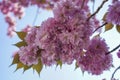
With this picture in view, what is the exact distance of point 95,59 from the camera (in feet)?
8.82

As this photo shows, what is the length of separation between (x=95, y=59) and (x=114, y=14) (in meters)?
0.47

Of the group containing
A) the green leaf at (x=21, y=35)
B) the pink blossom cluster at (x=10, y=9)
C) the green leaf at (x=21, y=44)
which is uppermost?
the pink blossom cluster at (x=10, y=9)

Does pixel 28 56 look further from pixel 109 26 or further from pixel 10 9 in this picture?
pixel 10 9

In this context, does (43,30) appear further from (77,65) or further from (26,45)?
(77,65)

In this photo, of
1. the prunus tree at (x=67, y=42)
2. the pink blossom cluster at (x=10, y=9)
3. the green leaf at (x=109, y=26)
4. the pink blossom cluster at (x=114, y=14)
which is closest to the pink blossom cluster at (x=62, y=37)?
the prunus tree at (x=67, y=42)

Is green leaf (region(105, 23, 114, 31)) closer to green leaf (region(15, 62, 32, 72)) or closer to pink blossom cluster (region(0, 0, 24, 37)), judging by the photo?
green leaf (region(15, 62, 32, 72))

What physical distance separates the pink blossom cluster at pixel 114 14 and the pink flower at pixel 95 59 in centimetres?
27

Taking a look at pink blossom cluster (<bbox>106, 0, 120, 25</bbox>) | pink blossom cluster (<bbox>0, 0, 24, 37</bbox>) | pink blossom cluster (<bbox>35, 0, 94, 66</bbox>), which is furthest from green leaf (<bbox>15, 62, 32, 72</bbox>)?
pink blossom cluster (<bbox>0, 0, 24, 37</bbox>)

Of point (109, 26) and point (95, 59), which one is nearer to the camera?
point (95, 59)

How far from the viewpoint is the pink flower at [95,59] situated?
8.77 feet

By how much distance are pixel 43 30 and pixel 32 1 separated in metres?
8.75

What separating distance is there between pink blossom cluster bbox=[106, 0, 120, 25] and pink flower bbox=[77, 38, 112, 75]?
10.7 inches

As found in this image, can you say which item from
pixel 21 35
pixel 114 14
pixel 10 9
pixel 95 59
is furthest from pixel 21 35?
pixel 10 9

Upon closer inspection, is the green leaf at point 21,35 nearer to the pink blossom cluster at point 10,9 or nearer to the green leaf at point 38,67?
the green leaf at point 38,67
